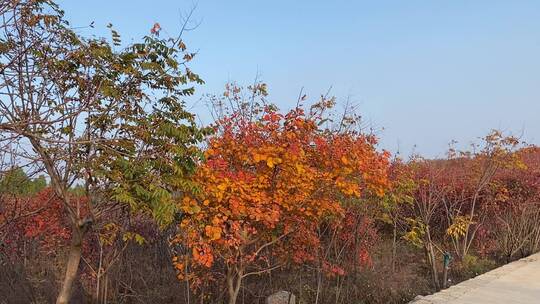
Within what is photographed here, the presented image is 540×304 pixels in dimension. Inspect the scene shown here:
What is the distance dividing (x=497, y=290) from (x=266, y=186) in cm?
391

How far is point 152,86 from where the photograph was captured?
544 centimetres

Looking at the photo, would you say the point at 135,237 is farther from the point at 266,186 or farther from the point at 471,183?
the point at 471,183

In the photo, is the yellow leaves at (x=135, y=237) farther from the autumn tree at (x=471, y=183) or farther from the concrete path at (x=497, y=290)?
the autumn tree at (x=471, y=183)

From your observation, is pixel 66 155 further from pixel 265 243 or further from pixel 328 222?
pixel 328 222

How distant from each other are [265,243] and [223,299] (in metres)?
1.30

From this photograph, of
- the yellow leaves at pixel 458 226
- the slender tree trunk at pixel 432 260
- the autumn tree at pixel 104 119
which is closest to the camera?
the autumn tree at pixel 104 119

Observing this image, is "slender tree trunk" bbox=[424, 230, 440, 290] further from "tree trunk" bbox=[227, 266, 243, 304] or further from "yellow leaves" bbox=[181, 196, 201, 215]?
"yellow leaves" bbox=[181, 196, 201, 215]

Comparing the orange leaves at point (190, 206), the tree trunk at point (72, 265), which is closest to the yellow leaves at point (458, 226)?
the orange leaves at point (190, 206)

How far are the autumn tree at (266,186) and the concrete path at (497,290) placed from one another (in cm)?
170

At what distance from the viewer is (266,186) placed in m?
6.32

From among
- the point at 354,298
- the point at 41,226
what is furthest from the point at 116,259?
the point at 354,298

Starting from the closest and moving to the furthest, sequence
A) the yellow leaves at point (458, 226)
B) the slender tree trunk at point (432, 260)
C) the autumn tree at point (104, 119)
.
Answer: the autumn tree at point (104, 119), the slender tree trunk at point (432, 260), the yellow leaves at point (458, 226)

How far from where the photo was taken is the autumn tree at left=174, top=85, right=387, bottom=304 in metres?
6.10

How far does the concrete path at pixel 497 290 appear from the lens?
6996 millimetres
